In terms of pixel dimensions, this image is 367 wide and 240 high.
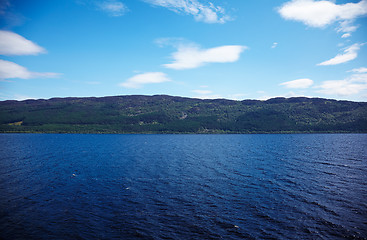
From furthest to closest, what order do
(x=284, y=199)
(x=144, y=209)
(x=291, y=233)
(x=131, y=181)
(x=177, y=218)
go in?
(x=131, y=181) → (x=284, y=199) → (x=144, y=209) → (x=177, y=218) → (x=291, y=233)

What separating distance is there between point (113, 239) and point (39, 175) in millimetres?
37666

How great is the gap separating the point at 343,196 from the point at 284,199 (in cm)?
1064

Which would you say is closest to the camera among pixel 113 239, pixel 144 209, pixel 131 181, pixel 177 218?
pixel 113 239

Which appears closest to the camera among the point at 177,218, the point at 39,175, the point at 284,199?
the point at 177,218

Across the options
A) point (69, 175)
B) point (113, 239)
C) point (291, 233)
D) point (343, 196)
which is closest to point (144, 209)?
point (113, 239)

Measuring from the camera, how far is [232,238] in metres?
21.7

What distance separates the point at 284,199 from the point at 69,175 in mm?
45642

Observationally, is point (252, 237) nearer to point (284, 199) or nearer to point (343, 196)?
point (284, 199)

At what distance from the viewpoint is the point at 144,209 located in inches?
1144

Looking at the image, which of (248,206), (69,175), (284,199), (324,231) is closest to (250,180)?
(284,199)

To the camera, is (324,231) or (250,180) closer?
(324,231)

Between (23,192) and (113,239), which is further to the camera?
(23,192)

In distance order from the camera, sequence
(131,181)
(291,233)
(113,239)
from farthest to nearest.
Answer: (131,181) < (291,233) < (113,239)

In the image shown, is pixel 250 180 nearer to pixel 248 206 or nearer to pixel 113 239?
pixel 248 206
